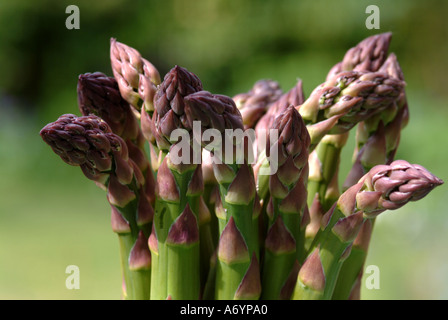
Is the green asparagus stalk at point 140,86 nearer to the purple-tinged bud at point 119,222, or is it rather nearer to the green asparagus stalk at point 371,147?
the purple-tinged bud at point 119,222

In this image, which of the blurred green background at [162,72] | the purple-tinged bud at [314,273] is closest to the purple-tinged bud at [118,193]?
the purple-tinged bud at [314,273]

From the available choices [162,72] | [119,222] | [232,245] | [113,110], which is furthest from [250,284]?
[162,72]

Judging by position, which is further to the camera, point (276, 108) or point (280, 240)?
point (276, 108)

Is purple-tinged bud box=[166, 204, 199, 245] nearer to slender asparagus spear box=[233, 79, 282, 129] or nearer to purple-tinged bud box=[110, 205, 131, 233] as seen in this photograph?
purple-tinged bud box=[110, 205, 131, 233]

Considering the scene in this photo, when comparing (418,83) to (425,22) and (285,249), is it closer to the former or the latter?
(425,22)

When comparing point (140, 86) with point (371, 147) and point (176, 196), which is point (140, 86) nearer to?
point (176, 196)
